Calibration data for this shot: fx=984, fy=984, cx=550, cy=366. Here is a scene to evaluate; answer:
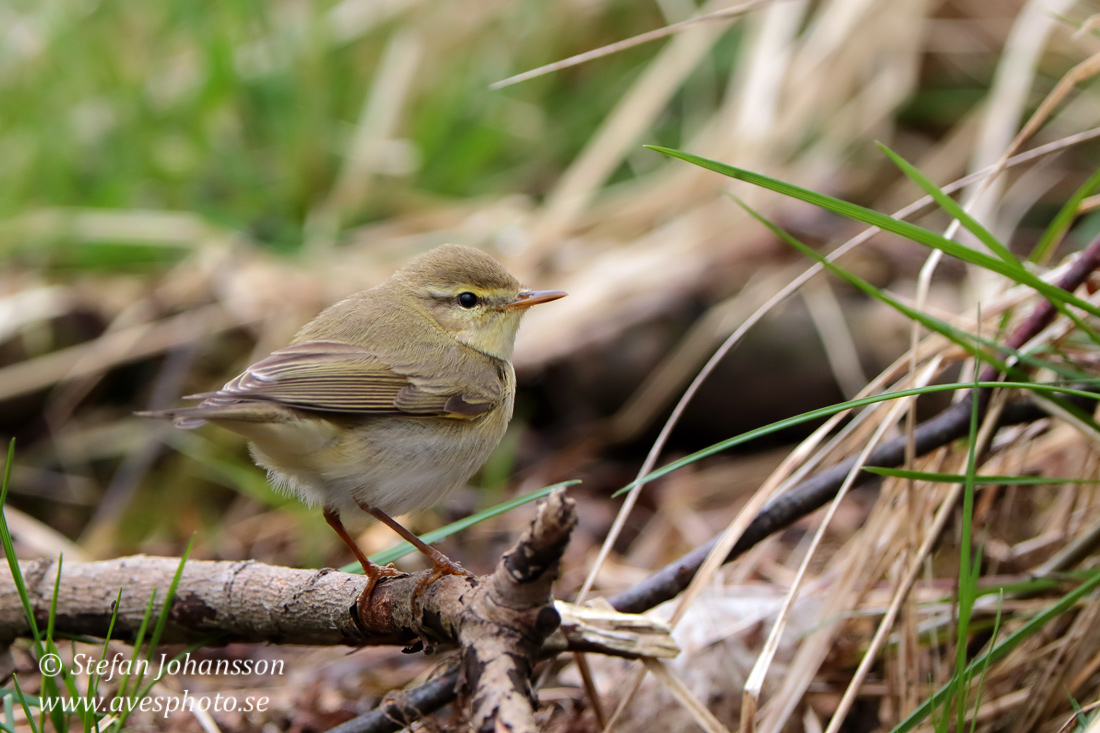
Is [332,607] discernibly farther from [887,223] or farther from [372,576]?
[887,223]

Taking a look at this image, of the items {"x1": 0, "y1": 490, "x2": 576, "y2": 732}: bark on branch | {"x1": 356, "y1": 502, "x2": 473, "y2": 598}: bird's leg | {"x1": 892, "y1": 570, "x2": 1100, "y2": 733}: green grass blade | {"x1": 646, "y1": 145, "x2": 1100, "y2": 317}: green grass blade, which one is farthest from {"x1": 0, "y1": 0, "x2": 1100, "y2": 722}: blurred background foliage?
{"x1": 646, "y1": 145, "x2": 1100, "y2": 317}: green grass blade

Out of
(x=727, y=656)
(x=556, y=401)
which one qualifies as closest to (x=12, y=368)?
(x=556, y=401)

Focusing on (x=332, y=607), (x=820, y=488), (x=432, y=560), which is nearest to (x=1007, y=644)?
(x=820, y=488)

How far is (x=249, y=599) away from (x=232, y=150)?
4292 mm

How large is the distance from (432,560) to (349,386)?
63 centimetres

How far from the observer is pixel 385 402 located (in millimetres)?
2957

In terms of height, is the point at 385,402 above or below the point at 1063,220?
above

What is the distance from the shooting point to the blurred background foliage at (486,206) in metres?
4.95

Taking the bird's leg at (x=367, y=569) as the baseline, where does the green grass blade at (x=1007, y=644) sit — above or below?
below

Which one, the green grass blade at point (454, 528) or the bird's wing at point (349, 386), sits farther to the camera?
the bird's wing at point (349, 386)

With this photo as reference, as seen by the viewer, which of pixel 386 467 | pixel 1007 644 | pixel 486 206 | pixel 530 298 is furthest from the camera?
pixel 486 206

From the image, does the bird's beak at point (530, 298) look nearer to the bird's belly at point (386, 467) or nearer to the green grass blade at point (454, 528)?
the bird's belly at point (386, 467)

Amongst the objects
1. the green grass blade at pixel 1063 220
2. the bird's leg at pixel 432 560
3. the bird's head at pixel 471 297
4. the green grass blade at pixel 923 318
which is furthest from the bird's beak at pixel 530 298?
the green grass blade at pixel 1063 220

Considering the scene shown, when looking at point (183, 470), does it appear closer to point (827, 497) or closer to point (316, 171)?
point (316, 171)
